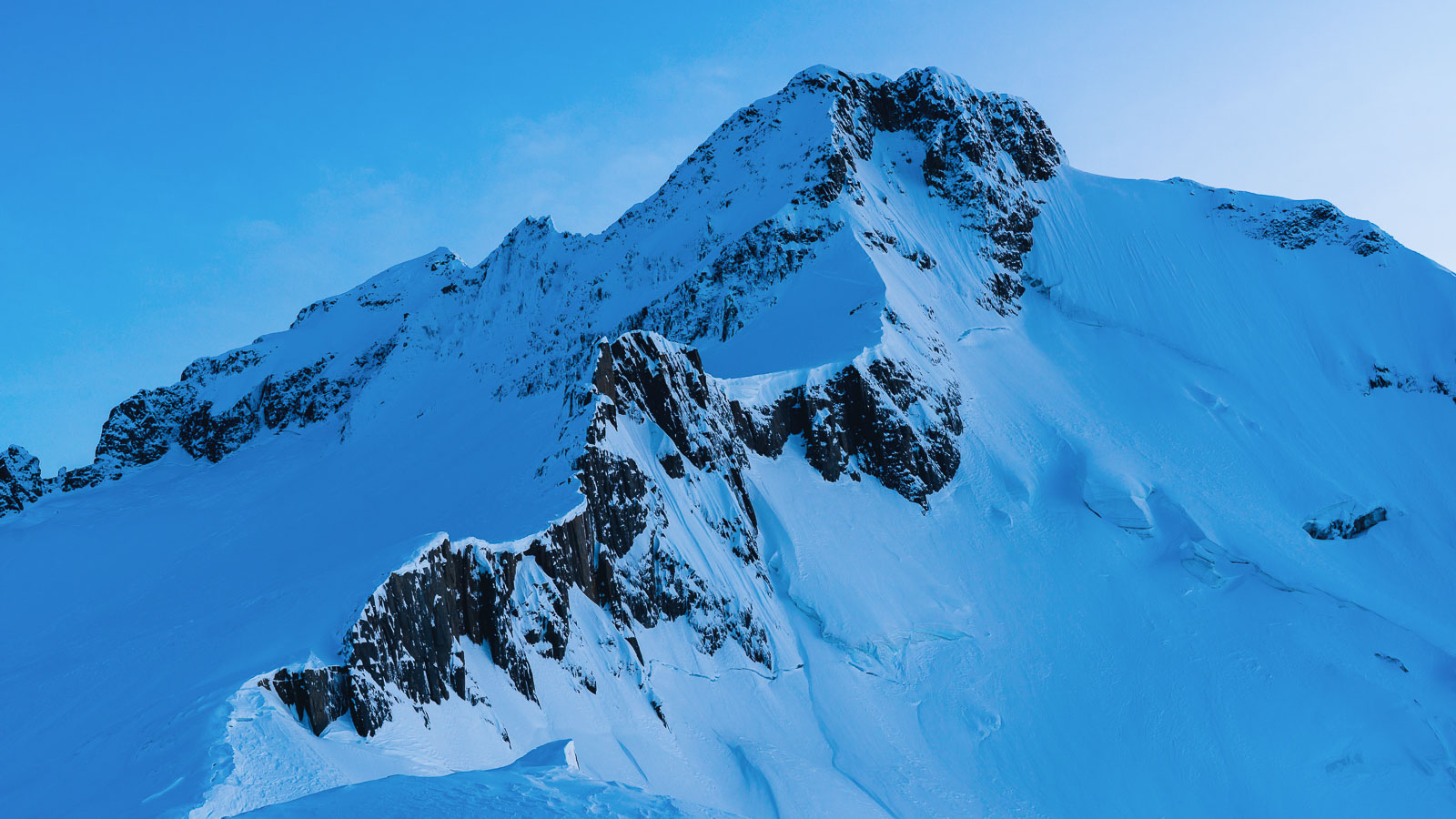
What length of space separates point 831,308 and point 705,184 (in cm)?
2375

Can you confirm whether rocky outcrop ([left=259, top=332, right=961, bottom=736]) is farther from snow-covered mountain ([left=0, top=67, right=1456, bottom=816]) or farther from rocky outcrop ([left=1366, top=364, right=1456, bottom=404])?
rocky outcrop ([left=1366, top=364, right=1456, bottom=404])

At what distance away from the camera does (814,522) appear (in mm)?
42750

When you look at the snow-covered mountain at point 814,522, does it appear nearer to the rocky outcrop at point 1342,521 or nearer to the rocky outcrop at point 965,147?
the rocky outcrop at point 1342,521

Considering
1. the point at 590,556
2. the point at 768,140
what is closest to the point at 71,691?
the point at 590,556

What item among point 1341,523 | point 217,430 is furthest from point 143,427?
point 1341,523

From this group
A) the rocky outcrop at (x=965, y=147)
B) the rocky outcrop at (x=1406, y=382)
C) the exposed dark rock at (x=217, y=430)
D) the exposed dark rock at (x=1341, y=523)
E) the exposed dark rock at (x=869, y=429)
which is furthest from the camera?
the exposed dark rock at (x=217, y=430)

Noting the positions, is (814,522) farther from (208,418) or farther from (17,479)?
(17,479)

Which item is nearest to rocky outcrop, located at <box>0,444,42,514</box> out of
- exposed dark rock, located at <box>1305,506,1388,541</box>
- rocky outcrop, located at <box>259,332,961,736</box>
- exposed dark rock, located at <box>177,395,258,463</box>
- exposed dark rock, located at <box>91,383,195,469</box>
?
exposed dark rock, located at <box>91,383,195,469</box>

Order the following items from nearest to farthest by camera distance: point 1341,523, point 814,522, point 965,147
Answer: point 814,522
point 1341,523
point 965,147

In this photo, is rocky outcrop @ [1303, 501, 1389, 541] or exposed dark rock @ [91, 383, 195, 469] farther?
exposed dark rock @ [91, 383, 195, 469]

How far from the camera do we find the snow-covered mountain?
77.6ft

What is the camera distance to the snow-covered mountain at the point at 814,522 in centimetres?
2366

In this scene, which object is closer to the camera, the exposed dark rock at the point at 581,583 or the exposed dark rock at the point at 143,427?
the exposed dark rock at the point at 581,583

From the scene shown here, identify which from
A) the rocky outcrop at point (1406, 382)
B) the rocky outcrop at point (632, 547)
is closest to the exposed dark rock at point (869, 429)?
the rocky outcrop at point (632, 547)
